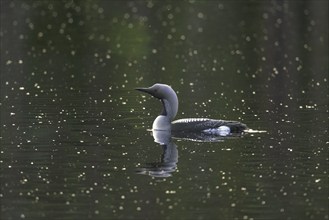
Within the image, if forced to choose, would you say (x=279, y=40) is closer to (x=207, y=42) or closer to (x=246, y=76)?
(x=207, y=42)

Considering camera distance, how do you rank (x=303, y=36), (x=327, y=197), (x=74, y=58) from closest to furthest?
(x=327, y=197) < (x=74, y=58) < (x=303, y=36)

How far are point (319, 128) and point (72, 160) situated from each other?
17.7 ft

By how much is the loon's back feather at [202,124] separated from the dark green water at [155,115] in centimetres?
32

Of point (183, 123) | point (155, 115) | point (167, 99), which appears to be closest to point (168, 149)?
point (183, 123)

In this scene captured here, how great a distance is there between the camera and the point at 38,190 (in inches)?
690

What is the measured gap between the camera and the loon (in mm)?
22875

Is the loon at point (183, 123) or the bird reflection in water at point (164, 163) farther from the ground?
the loon at point (183, 123)

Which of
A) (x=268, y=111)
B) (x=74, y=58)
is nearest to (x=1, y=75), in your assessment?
(x=74, y=58)

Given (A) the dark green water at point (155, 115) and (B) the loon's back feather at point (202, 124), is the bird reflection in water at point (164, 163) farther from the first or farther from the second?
(B) the loon's back feather at point (202, 124)

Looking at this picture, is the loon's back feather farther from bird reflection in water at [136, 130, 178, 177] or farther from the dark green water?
bird reflection in water at [136, 130, 178, 177]

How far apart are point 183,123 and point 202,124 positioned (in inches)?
20.7

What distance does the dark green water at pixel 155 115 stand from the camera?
17.0m

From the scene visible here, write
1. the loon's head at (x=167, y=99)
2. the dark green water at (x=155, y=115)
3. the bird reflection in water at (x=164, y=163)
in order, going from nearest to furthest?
the dark green water at (x=155, y=115)
the bird reflection in water at (x=164, y=163)
the loon's head at (x=167, y=99)

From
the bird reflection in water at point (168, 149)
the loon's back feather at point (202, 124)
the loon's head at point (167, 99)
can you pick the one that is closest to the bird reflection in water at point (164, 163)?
the bird reflection in water at point (168, 149)
